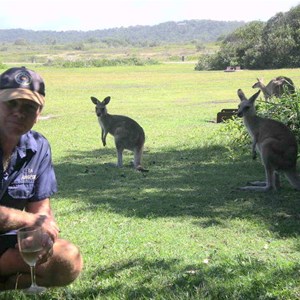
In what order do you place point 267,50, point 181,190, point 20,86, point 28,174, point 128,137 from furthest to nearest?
point 267,50 < point 128,137 < point 181,190 < point 28,174 < point 20,86

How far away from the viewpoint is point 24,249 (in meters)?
3.00

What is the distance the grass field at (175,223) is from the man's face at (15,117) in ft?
3.46

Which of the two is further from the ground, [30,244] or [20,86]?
[20,86]

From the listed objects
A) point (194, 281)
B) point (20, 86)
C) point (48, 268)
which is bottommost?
point (194, 281)

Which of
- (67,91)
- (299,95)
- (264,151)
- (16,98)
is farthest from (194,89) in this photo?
(16,98)

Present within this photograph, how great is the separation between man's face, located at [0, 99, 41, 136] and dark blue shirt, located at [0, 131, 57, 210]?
4.9 inches

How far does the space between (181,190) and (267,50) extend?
3813cm

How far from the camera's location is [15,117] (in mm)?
3283

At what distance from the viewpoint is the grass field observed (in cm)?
380

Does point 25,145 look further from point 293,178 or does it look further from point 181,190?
point 293,178

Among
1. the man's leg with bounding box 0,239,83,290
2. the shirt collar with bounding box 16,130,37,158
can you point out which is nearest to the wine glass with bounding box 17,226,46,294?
the man's leg with bounding box 0,239,83,290

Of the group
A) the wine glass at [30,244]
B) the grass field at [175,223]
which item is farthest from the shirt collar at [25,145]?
the grass field at [175,223]

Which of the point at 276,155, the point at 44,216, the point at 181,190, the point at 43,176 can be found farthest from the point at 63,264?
the point at 276,155

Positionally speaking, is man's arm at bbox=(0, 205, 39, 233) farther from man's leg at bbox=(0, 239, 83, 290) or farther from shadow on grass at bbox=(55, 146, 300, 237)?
shadow on grass at bbox=(55, 146, 300, 237)
